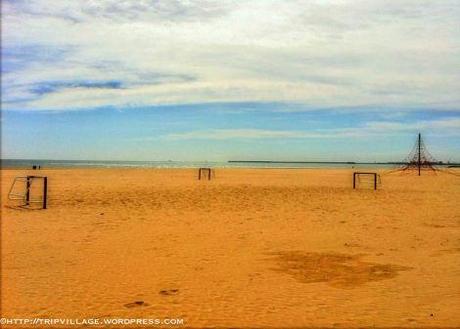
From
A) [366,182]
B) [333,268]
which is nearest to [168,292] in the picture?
[333,268]

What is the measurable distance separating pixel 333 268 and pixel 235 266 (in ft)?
7.46

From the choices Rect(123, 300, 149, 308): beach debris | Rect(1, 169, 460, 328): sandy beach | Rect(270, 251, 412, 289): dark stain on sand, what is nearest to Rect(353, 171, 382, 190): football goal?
Rect(1, 169, 460, 328): sandy beach

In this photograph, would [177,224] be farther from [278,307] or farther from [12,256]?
[278,307]

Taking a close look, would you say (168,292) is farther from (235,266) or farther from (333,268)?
(333,268)

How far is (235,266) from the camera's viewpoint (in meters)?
10.5

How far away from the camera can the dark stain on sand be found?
A: 30.8ft

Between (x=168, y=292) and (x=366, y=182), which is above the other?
(x=366, y=182)

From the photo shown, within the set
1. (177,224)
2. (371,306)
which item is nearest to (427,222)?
(177,224)

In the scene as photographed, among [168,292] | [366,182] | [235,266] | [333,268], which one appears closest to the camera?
[168,292]

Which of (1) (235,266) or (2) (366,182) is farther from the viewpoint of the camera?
(2) (366,182)

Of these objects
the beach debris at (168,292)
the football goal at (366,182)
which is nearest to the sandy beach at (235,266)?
the beach debris at (168,292)

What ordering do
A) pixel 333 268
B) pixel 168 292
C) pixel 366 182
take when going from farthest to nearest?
pixel 366 182, pixel 333 268, pixel 168 292

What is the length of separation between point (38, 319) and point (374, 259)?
793cm

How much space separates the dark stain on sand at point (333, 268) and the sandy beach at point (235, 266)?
41 mm
